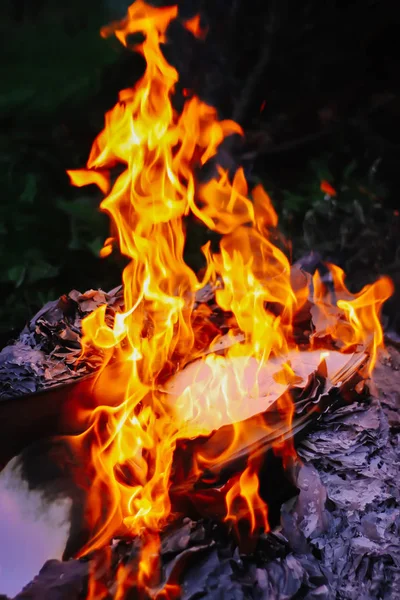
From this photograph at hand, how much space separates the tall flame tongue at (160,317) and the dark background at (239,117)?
737 mm

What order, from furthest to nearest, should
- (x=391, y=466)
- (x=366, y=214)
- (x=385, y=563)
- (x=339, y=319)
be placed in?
(x=366, y=214) < (x=339, y=319) < (x=391, y=466) < (x=385, y=563)

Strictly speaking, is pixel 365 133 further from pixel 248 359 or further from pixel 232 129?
pixel 248 359

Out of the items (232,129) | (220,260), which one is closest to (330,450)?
(220,260)

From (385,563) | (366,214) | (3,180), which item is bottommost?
(366,214)

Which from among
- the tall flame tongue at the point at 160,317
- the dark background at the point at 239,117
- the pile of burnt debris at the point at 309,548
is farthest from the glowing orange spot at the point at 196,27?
the pile of burnt debris at the point at 309,548

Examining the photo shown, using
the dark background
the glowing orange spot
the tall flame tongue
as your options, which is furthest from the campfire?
the dark background

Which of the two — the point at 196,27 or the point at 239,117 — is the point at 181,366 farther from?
the point at 239,117

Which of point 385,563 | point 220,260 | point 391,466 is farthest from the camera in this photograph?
point 220,260

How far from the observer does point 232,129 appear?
142 inches

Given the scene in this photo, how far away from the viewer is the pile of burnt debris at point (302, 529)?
1.22 metres

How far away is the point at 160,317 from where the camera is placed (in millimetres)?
2199

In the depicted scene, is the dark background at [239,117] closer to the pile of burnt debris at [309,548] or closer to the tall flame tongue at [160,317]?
the tall flame tongue at [160,317]

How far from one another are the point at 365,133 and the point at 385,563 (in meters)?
3.49

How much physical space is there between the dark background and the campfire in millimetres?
652
